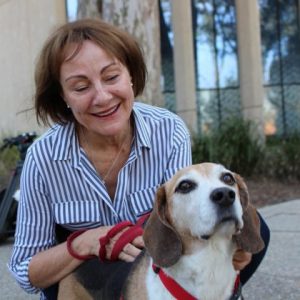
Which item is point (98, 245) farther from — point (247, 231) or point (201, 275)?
point (247, 231)

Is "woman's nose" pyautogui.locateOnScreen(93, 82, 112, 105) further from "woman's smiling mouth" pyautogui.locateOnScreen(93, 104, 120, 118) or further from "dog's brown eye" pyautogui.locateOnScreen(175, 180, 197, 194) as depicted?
"dog's brown eye" pyautogui.locateOnScreen(175, 180, 197, 194)

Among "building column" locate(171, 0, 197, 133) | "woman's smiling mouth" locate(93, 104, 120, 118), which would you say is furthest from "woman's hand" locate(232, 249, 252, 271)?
"building column" locate(171, 0, 197, 133)

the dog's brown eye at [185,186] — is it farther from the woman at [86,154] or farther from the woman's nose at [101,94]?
the woman's nose at [101,94]

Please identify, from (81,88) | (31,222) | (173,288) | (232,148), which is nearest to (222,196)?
(173,288)

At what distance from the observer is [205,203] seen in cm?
257

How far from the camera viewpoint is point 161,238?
276 centimetres

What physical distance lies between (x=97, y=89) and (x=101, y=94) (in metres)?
0.03

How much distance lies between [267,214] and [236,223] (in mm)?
5848

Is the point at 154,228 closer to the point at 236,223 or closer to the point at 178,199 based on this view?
the point at 178,199

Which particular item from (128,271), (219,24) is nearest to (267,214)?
(128,271)

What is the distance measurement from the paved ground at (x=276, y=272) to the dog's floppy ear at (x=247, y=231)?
1746 millimetres

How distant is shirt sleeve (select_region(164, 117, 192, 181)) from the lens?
11.7 ft

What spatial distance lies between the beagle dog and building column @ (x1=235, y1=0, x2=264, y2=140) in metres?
14.0

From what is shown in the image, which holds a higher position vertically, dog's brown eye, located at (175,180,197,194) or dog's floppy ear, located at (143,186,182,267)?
dog's brown eye, located at (175,180,197,194)
